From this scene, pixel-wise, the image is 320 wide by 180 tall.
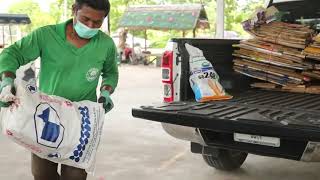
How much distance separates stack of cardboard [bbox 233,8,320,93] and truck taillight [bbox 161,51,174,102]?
0.96 metres

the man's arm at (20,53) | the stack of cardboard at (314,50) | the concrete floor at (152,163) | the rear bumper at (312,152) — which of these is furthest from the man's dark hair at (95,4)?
the stack of cardboard at (314,50)

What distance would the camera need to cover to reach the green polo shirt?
104 inches

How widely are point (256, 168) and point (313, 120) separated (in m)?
1.81

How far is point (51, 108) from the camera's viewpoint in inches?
99.5

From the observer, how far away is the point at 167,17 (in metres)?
22.0

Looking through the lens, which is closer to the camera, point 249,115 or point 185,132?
point 249,115

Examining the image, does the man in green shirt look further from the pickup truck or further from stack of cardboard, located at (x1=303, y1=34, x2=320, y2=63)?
stack of cardboard, located at (x1=303, y1=34, x2=320, y2=63)

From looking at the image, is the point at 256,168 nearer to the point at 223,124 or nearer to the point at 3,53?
the point at 223,124

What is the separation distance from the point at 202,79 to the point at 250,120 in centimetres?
93

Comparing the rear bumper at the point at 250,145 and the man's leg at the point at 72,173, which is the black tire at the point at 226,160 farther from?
the man's leg at the point at 72,173

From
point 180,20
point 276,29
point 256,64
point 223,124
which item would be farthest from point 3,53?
point 180,20

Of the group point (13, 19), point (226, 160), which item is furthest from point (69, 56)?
point (13, 19)

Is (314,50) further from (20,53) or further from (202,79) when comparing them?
(20,53)

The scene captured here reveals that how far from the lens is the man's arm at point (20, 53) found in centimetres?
255
